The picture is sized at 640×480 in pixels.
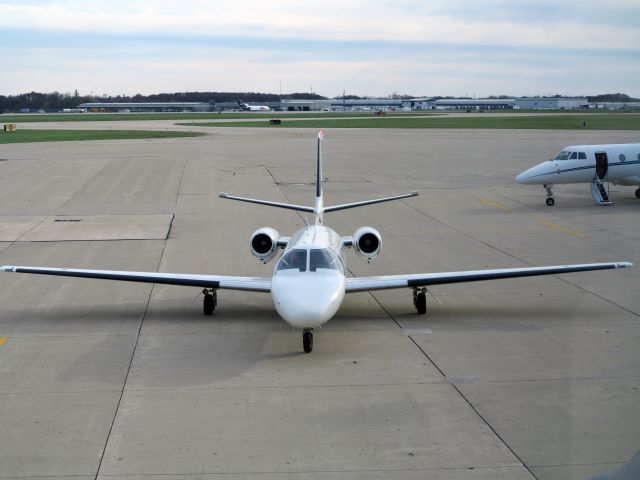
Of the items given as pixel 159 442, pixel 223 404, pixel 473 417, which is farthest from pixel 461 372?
pixel 159 442

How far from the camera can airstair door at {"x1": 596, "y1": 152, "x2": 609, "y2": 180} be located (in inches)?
1268

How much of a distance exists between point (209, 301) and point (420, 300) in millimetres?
4065

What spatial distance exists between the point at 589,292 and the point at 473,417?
814 cm

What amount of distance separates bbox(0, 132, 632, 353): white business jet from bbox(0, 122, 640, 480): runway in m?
0.69

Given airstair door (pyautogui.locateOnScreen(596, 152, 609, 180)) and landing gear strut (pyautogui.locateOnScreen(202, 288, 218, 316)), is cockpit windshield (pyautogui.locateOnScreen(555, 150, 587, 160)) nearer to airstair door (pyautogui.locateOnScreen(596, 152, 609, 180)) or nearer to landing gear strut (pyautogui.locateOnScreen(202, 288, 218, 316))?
airstair door (pyautogui.locateOnScreen(596, 152, 609, 180))

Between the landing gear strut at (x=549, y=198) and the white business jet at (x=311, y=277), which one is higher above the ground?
the white business jet at (x=311, y=277)

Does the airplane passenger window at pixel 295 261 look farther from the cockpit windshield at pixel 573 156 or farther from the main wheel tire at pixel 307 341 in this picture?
the cockpit windshield at pixel 573 156

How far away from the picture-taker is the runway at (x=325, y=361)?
9414 mm

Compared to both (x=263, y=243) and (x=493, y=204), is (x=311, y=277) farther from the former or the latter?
(x=493, y=204)

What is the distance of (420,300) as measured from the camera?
52.0 feet

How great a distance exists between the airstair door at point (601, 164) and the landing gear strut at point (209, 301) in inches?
835

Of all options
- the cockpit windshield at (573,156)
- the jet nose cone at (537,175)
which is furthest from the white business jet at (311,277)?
the cockpit windshield at (573,156)

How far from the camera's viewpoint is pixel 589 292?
1762cm

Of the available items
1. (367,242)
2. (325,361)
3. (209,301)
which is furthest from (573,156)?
(325,361)
